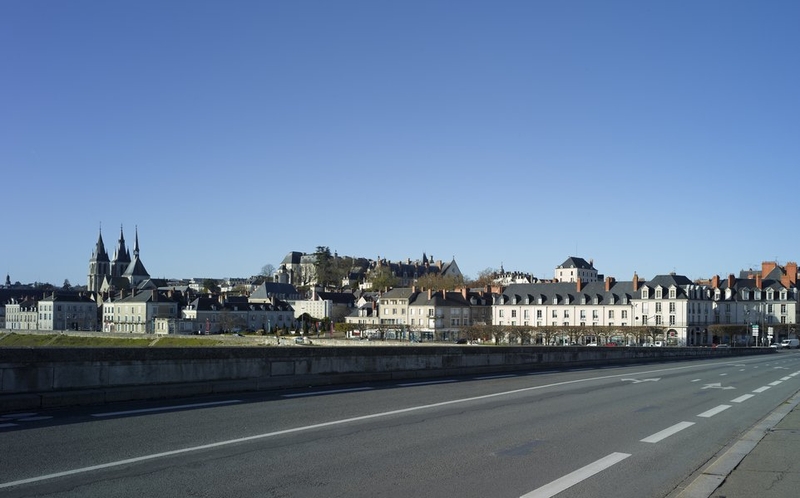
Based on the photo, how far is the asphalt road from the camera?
8453 mm

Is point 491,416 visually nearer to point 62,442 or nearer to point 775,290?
point 62,442

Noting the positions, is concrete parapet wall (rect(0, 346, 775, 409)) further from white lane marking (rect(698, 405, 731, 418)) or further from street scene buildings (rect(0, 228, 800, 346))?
street scene buildings (rect(0, 228, 800, 346))

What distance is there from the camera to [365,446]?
11.0 metres

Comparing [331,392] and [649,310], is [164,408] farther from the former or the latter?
→ [649,310]

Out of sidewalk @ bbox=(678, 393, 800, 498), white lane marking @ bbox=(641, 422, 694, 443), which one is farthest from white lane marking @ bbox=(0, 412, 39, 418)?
sidewalk @ bbox=(678, 393, 800, 498)

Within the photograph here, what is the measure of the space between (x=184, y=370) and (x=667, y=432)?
34.6 ft

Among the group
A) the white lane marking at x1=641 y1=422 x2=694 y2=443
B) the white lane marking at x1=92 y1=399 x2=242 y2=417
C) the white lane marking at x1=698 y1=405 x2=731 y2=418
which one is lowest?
the white lane marking at x1=698 y1=405 x2=731 y2=418

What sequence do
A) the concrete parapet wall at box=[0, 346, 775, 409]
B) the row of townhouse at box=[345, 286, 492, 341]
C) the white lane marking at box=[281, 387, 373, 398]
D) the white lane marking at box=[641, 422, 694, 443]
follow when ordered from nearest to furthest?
1. the white lane marking at box=[641, 422, 694, 443]
2. the concrete parapet wall at box=[0, 346, 775, 409]
3. the white lane marking at box=[281, 387, 373, 398]
4. the row of townhouse at box=[345, 286, 492, 341]

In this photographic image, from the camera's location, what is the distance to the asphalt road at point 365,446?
27.7 feet

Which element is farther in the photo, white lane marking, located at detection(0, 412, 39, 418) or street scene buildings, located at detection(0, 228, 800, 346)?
street scene buildings, located at detection(0, 228, 800, 346)

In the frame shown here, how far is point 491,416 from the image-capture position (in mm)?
15070

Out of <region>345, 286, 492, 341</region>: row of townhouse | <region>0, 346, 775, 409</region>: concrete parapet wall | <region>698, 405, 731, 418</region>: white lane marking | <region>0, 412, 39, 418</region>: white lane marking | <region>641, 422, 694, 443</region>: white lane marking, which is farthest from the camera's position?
<region>345, 286, 492, 341</region>: row of townhouse

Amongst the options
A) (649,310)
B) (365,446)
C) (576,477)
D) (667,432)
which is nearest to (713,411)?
(667,432)

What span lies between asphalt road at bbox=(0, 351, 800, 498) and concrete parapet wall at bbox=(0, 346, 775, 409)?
2.46 feet
